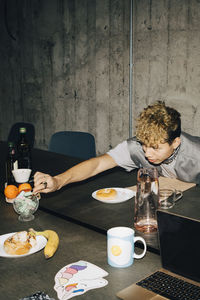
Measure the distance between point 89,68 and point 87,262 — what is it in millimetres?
3191

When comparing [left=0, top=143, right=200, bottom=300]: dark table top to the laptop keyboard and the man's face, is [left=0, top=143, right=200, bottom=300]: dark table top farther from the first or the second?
the man's face

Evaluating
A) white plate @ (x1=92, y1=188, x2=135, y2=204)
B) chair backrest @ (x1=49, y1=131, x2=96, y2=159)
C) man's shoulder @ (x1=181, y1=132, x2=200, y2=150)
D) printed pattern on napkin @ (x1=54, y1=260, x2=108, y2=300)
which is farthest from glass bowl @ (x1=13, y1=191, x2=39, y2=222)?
chair backrest @ (x1=49, y1=131, x2=96, y2=159)

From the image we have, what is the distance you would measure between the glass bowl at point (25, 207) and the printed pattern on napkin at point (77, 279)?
1.33 feet

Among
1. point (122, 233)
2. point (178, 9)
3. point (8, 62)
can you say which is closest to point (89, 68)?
point (178, 9)

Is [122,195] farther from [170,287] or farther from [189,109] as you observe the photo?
[189,109]

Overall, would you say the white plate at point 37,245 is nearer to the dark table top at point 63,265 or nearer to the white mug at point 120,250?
the dark table top at point 63,265

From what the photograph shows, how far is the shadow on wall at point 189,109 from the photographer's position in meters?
3.15

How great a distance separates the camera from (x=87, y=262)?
3.49 feet

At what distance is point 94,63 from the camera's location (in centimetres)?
393

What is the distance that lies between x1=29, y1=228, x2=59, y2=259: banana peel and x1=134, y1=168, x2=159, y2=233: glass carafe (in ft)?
0.99

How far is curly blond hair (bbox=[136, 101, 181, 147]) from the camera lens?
67.4 inches

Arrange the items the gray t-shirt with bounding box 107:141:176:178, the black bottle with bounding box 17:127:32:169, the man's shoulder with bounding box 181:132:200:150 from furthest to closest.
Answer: the black bottle with bounding box 17:127:32:169, the gray t-shirt with bounding box 107:141:176:178, the man's shoulder with bounding box 181:132:200:150

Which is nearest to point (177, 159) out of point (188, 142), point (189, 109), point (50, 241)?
point (188, 142)

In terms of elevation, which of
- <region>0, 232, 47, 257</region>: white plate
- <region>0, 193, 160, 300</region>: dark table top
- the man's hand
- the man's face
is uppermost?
the man's face
